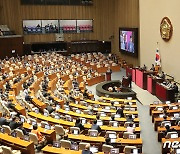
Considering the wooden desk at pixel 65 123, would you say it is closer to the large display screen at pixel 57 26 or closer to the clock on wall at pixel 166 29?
the clock on wall at pixel 166 29

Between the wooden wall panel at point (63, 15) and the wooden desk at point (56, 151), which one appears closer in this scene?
the wooden desk at point (56, 151)

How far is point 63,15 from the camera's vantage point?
3356 cm

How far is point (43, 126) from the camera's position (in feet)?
33.6

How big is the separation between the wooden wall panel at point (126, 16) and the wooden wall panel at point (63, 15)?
2.72m

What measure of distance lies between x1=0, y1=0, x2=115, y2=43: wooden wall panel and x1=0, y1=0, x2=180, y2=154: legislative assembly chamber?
4.6 inches

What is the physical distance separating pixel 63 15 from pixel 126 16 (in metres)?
9.07

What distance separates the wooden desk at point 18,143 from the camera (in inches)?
333

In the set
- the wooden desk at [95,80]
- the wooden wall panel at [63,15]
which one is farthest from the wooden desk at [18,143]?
the wooden wall panel at [63,15]

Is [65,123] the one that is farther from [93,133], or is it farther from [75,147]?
[75,147]

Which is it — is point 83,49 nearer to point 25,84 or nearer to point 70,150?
point 25,84

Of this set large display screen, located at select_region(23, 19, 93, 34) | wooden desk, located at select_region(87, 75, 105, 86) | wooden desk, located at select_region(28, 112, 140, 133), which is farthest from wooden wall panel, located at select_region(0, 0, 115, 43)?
wooden desk, located at select_region(28, 112, 140, 133)

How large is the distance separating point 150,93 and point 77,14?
19518 millimetres

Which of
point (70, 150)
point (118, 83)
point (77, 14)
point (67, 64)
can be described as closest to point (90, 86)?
point (118, 83)

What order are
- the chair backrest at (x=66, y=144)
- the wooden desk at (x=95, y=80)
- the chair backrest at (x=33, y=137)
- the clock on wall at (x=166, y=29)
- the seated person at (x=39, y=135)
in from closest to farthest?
1. the chair backrest at (x=66, y=144)
2. the chair backrest at (x=33, y=137)
3. the seated person at (x=39, y=135)
4. the clock on wall at (x=166, y=29)
5. the wooden desk at (x=95, y=80)
